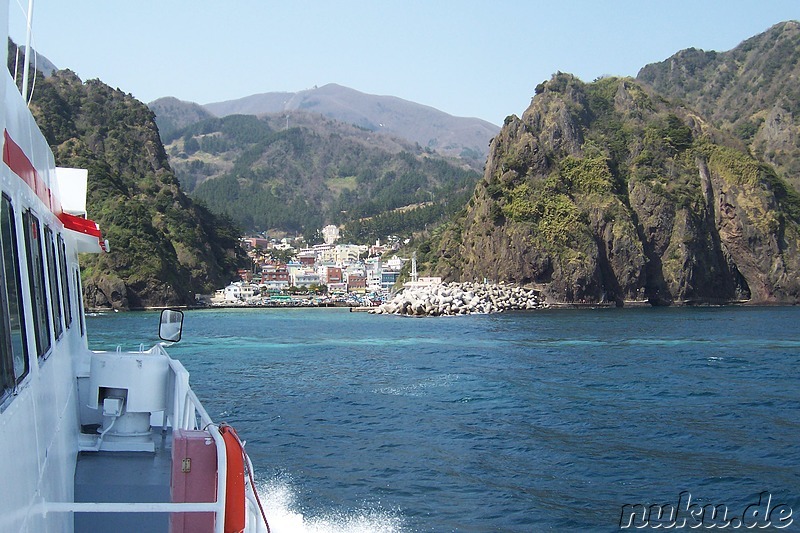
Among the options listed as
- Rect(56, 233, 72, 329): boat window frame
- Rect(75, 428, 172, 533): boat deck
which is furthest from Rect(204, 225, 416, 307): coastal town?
Rect(75, 428, 172, 533): boat deck

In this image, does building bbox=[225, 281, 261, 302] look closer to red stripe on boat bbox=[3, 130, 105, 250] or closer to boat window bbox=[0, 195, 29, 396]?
red stripe on boat bbox=[3, 130, 105, 250]

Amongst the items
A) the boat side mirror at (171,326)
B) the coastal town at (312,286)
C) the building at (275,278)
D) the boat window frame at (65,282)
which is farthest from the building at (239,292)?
the boat side mirror at (171,326)

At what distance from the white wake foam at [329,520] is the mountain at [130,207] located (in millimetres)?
93817

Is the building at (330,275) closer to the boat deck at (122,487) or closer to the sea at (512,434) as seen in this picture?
the sea at (512,434)

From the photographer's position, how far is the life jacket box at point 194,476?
4.27m

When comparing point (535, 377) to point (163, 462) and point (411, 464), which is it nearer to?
point (411, 464)

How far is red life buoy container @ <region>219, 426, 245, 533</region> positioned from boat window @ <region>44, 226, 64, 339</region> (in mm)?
2385

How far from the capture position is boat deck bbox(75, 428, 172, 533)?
590cm

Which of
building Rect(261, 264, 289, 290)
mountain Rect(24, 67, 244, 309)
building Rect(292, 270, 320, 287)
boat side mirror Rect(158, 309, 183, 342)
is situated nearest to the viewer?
boat side mirror Rect(158, 309, 183, 342)

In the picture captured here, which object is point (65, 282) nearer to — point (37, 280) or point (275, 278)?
point (37, 280)

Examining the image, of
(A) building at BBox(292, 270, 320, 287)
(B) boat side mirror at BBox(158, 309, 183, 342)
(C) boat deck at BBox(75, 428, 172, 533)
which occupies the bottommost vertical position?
(A) building at BBox(292, 270, 320, 287)

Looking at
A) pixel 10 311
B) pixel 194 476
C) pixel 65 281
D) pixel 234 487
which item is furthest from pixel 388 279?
pixel 10 311

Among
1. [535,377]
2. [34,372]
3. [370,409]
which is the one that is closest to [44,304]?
[34,372]

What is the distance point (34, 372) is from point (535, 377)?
1077 inches
